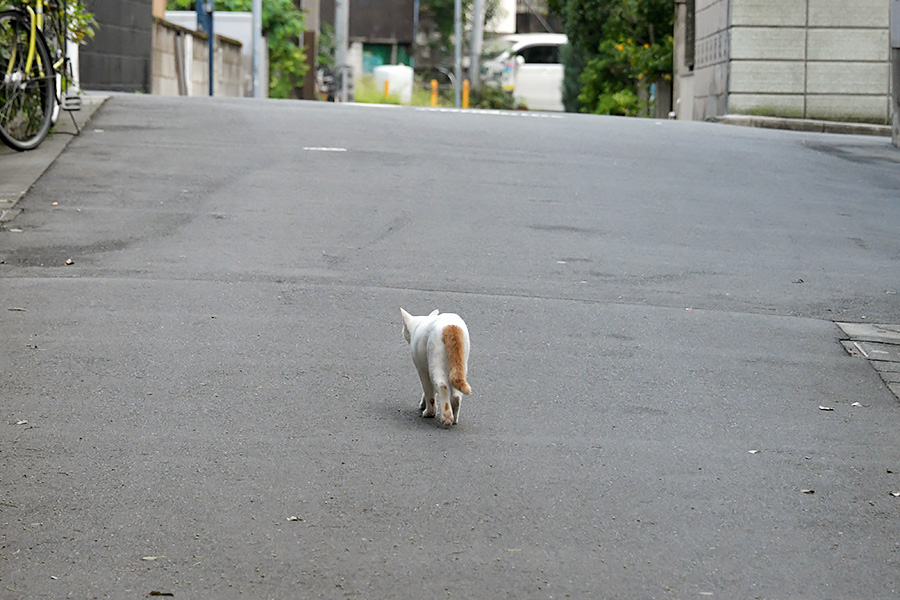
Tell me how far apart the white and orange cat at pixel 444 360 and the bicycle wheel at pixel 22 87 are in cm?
584

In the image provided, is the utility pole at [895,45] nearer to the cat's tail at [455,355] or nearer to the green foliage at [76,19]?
the green foliage at [76,19]

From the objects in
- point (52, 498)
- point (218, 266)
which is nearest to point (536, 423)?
point (52, 498)

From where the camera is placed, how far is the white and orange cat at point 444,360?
16.0 feet

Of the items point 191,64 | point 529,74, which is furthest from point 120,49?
point 529,74

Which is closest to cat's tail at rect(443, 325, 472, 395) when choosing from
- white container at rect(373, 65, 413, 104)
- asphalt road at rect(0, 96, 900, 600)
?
asphalt road at rect(0, 96, 900, 600)

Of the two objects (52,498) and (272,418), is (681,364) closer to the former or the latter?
(272,418)

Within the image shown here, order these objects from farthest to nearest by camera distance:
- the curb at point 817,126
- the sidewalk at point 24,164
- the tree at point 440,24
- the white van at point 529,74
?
1. the tree at point 440,24
2. the white van at point 529,74
3. the curb at point 817,126
4. the sidewalk at point 24,164

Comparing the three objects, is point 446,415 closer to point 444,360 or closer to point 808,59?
point 444,360

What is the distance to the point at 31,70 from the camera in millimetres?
10242

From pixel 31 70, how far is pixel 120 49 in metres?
12.3

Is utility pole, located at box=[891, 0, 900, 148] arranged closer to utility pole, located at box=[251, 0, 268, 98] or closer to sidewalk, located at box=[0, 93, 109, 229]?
sidewalk, located at box=[0, 93, 109, 229]

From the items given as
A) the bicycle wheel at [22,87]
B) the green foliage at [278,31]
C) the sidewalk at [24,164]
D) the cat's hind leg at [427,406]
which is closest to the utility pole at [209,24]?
the green foliage at [278,31]

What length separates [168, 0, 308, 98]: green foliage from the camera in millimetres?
34938

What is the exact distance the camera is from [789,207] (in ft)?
33.7
